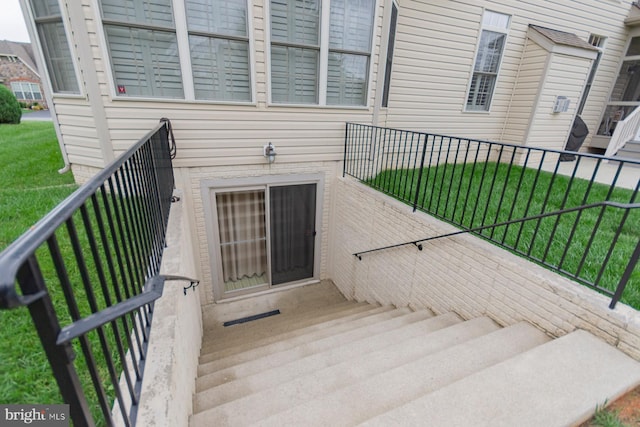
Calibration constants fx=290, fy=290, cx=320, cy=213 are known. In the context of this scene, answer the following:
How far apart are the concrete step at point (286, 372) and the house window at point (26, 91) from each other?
37294 mm

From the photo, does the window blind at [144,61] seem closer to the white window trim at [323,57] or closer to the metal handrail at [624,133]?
the white window trim at [323,57]

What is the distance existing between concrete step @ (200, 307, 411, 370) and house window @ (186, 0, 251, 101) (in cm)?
308

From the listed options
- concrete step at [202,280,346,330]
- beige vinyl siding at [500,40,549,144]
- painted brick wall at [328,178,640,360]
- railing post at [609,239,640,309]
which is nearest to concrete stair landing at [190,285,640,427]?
painted brick wall at [328,178,640,360]

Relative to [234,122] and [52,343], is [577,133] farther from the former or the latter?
[52,343]

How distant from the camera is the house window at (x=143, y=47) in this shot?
313cm

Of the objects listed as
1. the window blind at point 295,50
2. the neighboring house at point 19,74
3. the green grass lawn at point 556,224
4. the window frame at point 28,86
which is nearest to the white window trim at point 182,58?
the window blind at point 295,50

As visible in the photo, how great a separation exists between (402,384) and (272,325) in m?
2.86

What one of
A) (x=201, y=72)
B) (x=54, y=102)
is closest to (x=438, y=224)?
(x=201, y=72)

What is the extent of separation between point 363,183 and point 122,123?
327 centimetres

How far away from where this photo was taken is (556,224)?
6.95 ft

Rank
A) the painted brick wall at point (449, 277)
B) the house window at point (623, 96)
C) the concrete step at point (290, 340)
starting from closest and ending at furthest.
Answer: the painted brick wall at point (449, 277), the concrete step at point (290, 340), the house window at point (623, 96)

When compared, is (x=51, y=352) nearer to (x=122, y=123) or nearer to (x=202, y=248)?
(x=122, y=123)

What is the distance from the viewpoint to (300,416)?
1585mm

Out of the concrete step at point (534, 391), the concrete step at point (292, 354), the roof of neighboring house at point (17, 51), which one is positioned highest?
the roof of neighboring house at point (17, 51)
